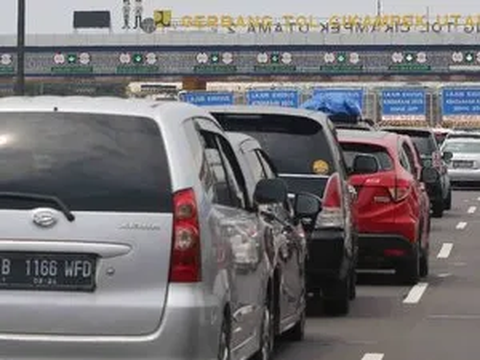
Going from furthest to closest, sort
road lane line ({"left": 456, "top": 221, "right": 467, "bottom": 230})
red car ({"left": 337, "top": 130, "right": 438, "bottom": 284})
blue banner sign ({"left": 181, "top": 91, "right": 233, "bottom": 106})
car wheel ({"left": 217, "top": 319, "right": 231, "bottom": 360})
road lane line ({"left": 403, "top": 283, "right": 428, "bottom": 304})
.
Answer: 1. blue banner sign ({"left": 181, "top": 91, "right": 233, "bottom": 106})
2. road lane line ({"left": 456, "top": 221, "right": 467, "bottom": 230})
3. red car ({"left": 337, "top": 130, "right": 438, "bottom": 284})
4. road lane line ({"left": 403, "top": 283, "right": 428, "bottom": 304})
5. car wheel ({"left": 217, "top": 319, "right": 231, "bottom": 360})

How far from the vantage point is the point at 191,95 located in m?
56.2

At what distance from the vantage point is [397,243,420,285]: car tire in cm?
1683

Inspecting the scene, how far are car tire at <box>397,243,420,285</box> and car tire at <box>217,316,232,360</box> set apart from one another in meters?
8.44

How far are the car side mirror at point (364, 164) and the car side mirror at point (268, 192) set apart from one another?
640 centimetres

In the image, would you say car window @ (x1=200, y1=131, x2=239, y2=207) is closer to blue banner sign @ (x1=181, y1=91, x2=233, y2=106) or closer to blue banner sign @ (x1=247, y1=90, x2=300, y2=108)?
blue banner sign @ (x1=181, y1=91, x2=233, y2=106)

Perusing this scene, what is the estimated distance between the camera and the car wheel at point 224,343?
26.9 ft

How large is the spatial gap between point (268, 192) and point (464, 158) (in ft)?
112

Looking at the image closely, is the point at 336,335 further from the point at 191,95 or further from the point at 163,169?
the point at 191,95

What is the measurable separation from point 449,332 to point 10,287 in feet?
20.0

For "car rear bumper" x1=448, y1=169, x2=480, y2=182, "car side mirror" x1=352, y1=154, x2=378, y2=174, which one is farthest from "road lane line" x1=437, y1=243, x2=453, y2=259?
"car rear bumper" x1=448, y1=169, x2=480, y2=182

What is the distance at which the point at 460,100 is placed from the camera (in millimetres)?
71188

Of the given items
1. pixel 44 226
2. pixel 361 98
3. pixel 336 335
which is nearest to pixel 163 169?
pixel 44 226

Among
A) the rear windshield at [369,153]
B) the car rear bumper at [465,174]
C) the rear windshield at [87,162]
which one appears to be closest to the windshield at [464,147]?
the car rear bumper at [465,174]

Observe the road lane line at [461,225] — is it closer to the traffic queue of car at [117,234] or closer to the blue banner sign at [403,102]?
the traffic queue of car at [117,234]
